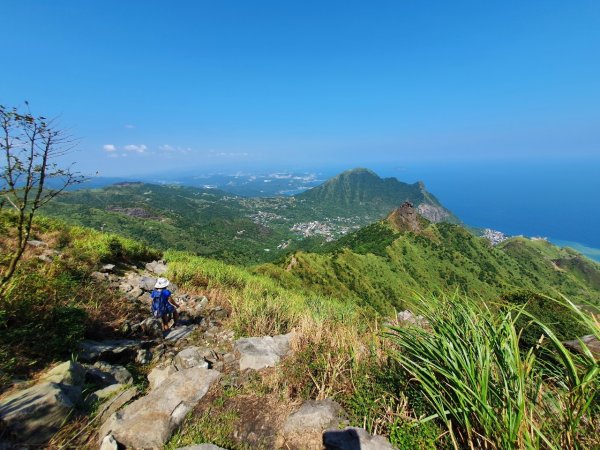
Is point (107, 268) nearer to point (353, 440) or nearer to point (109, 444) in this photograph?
point (109, 444)

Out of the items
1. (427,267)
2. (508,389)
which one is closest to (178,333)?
(508,389)

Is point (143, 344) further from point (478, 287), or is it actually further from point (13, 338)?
point (478, 287)

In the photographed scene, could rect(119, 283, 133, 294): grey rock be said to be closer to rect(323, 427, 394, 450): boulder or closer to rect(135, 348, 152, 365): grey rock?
rect(135, 348, 152, 365): grey rock

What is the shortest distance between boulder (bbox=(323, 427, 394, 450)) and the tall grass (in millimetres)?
577

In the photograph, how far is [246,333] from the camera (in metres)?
6.00

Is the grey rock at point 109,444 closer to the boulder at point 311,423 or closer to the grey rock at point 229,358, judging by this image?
the boulder at point 311,423

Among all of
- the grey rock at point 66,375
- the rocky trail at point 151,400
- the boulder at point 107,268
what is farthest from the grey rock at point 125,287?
the grey rock at point 66,375

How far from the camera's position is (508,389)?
261 cm

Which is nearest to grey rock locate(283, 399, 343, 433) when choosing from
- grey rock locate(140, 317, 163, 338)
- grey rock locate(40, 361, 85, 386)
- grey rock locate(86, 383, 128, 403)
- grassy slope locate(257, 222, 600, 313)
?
grey rock locate(86, 383, 128, 403)

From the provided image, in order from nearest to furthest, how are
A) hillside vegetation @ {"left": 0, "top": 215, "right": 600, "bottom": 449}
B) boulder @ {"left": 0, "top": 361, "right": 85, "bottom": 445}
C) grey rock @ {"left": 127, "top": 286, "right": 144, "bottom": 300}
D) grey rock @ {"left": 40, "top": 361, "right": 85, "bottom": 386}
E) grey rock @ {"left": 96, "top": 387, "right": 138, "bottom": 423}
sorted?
hillside vegetation @ {"left": 0, "top": 215, "right": 600, "bottom": 449}, boulder @ {"left": 0, "top": 361, "right": 85, "bottom": 445}, grey rock @ {"left": 96, "top": 387, "right": 138, "bottom": 423}, grey rock @ {"left": 40, "top": 361, "right": 85, "bottom": 386}, grey rock @ {"left": 127, "top": 286, "right": 144, "bottom": 300}

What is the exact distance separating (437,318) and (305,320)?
2.56 m

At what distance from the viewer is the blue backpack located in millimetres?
6455

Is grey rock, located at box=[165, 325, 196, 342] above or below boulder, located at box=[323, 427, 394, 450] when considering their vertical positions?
below

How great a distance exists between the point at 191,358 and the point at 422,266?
3184 inches
